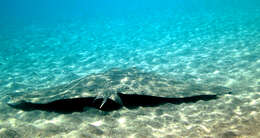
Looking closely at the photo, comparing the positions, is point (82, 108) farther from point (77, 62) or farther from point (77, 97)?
point (77, 62)

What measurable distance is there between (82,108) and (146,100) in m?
2.20

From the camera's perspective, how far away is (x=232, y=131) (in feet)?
16.4

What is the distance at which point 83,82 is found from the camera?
8.09 meters

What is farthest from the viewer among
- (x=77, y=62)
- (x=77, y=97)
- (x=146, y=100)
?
(x=77, y=62)

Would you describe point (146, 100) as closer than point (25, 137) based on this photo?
No

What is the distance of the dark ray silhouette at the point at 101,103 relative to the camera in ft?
22.3

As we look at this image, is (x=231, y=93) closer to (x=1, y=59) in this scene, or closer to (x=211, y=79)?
(x=211, y=79)

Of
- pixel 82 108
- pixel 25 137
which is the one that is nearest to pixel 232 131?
pixel 82 108

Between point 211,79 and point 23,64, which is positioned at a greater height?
point 23,64

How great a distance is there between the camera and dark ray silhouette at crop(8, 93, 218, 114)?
6793 millimetres

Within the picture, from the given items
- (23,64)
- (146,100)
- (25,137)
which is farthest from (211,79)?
(23,64)

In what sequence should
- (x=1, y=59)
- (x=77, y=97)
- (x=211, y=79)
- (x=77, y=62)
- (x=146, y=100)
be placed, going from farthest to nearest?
1. (x=1, y=59)
2. (x=77, y=62)
3. (x=211, y=79)
4. (x=146, y=100)
5. (x=77, y=97)

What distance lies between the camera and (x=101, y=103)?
676 centimetres

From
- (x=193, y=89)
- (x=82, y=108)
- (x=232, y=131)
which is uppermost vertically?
(x=193, y=89)
